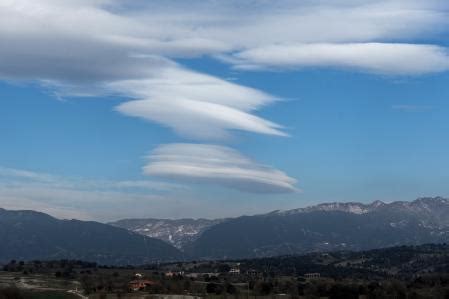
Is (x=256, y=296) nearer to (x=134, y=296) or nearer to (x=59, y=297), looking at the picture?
(x=134, y=296)

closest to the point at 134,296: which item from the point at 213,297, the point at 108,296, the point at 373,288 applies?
the point at 108,296

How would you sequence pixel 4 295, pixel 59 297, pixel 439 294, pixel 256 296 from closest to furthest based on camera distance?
pixel 4 295 < pixel 439 294 < pixel 59 297 < pixel 256 296

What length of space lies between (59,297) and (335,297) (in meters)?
74.7

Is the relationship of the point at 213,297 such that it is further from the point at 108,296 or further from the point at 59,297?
the point at 59,297

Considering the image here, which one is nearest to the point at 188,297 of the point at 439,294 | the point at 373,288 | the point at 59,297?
the point at 59,297

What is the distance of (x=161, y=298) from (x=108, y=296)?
730 inches

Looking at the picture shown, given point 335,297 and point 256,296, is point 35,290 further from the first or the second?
point 335,297

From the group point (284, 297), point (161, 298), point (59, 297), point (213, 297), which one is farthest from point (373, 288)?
point (59, 297)

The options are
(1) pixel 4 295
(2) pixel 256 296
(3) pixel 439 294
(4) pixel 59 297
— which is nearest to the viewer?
(1) pixel 4 295

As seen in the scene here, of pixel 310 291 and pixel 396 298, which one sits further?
pixel 310 291

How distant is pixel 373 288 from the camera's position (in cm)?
19350

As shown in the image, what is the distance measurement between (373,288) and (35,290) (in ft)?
311

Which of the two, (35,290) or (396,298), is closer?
(396,298)

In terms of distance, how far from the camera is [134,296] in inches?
7387
